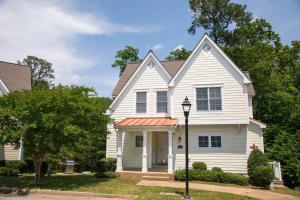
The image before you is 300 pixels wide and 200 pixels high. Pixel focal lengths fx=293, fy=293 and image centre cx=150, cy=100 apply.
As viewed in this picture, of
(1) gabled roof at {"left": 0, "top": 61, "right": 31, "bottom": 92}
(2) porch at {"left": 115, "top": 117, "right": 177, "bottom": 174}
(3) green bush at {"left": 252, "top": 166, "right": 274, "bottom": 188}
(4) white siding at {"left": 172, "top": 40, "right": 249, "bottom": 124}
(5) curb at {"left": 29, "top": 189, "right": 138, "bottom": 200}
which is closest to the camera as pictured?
(5) curb at {"left": 29, "top": 189, "right": 138, "bottom": 200}

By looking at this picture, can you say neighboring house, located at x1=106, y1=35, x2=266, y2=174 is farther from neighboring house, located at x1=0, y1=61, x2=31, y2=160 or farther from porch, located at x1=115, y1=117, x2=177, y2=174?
Result: neighboring house, located at x1=0, y1=61, x2=31, y2=160

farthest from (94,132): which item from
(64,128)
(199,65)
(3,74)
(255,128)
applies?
(3,74)

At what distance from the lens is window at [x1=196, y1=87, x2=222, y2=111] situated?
2089 cm

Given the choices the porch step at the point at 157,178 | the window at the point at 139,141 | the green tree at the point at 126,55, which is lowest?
the porch step at the point at 157,178

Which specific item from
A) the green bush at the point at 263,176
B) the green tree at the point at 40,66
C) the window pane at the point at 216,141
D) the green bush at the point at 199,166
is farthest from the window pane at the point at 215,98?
the green tree at the point at 40,66

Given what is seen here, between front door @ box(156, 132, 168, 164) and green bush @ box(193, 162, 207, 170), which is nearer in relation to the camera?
green bush @ box(193, 162, 207, 170)

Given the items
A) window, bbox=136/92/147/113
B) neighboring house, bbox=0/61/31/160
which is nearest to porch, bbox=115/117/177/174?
window, bbox=136/92/147/113

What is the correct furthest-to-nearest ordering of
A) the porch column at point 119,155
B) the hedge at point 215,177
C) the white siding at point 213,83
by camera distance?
the porch column at point 119,155
the white siding at point 213,83
the hedge at point 215,177

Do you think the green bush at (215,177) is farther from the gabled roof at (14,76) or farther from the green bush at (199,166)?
the gabled roof at (14,76)

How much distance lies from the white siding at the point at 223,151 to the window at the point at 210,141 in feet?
0.71

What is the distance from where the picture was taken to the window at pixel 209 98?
68.5 feet

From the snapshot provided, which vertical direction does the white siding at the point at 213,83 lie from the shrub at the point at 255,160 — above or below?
above

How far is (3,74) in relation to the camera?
82.3 ft

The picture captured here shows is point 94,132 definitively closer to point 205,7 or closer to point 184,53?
point 184,53
